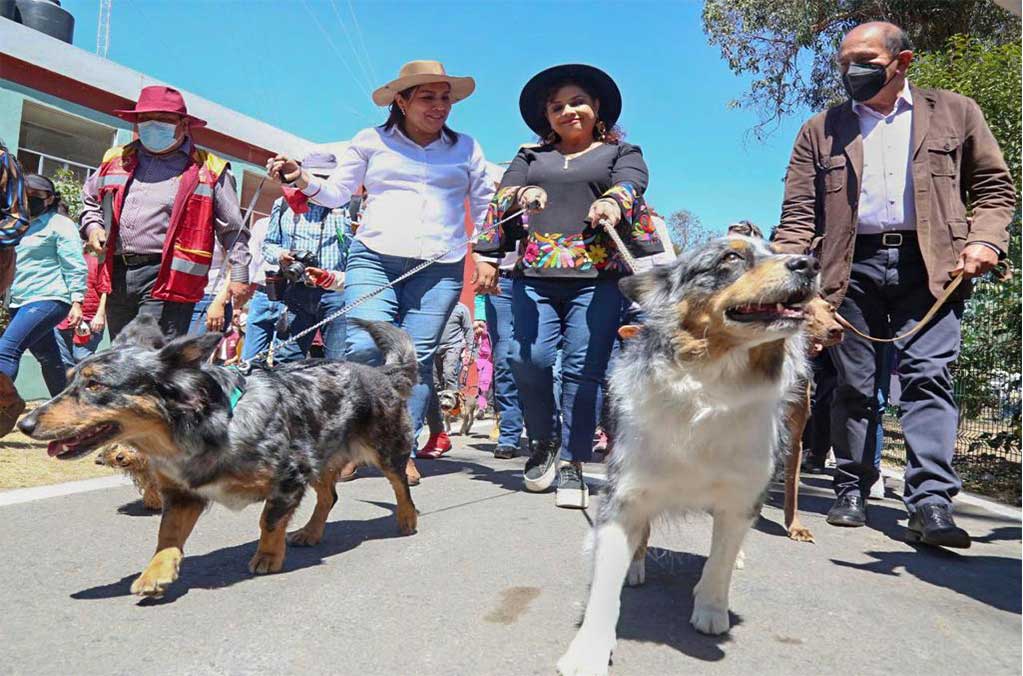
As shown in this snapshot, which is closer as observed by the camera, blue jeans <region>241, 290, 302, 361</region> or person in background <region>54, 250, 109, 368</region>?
person in background <region>54, 250, 109, 368</region>

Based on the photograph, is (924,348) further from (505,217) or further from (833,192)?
(505,217)

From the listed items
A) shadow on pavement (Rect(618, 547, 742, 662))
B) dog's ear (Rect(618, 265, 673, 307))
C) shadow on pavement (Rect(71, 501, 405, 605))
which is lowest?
shadow on pavement (Rect(71, 501, 405, 605))

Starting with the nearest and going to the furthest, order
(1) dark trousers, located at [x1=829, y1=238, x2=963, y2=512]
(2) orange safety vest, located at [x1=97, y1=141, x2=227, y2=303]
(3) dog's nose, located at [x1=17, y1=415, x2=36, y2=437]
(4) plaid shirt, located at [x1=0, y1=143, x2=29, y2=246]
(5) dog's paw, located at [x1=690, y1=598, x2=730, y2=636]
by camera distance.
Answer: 1. (5) dog's paw, located at [x1=690, y1=598, x2=730, y2=636]
2. (3) dog's nose, located at [x1=17, y1=415, x2=36, y2=437]
3. (1) dark trousers, located at [x1=829, y1=238, x2=963, y2=512]
4. (4) plaid shirt, located at [x1=0, y1=143, x2=29, y2=246]
5. (2) orange safety vest, located at [x1=97, y1=141, x2=227, y2=303]

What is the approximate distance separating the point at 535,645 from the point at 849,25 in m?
16.5

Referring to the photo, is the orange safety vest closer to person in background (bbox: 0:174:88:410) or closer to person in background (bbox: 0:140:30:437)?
person in background (bbox: 0:140:30:437)

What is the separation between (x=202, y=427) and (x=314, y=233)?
177 inches

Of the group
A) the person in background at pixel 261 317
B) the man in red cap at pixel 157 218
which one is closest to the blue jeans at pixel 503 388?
the person in background at pixel 261 317

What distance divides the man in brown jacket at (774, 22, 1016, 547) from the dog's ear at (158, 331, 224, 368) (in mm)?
3305

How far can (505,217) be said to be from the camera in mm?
5422

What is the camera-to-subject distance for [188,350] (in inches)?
130

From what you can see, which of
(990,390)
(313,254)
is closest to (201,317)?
(313,254)

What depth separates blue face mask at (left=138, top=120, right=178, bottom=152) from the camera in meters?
5.48

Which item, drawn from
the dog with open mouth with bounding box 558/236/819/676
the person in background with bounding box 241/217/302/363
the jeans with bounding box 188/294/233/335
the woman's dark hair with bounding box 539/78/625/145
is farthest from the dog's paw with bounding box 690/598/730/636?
the person in background with bounding box 241/217/302/363

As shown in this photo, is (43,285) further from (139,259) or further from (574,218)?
(574,218)
